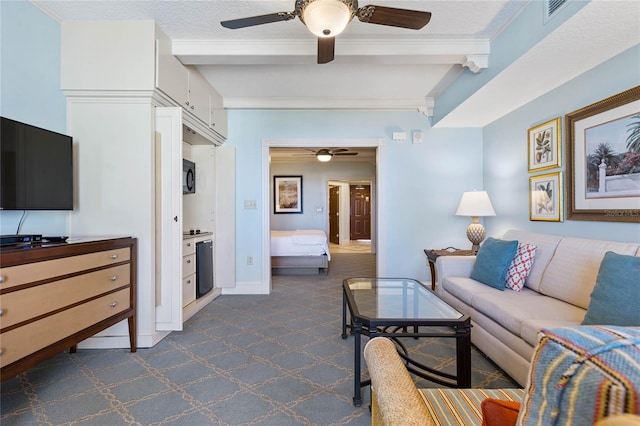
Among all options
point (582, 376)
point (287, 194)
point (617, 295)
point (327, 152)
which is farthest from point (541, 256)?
point (287, 194)

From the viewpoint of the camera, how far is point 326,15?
5.73ft

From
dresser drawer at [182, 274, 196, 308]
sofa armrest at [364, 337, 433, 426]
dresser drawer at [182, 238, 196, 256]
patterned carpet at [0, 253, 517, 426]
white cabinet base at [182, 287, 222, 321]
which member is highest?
dresser drawer at [182, 238, 196, 256]

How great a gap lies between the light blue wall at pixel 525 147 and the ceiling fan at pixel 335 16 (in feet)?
4.75

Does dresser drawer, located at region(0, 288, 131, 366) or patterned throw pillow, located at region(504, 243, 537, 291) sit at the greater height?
patterned throw pillow, located at region(504, 243, 537, 291)

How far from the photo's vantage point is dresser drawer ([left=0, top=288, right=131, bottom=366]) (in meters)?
1.50

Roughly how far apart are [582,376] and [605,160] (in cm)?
257

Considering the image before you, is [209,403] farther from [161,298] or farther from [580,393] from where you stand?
[580,393]

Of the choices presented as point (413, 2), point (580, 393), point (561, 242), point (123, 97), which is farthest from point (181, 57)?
point (561, 242)

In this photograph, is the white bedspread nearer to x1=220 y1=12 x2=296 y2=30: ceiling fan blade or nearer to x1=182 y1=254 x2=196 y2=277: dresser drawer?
x1=182 y1=254 x2=196 y2=277: dresser drawer

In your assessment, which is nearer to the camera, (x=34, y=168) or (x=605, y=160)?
(x=34, y=168)

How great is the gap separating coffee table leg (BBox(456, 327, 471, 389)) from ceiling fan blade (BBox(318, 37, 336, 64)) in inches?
75.9

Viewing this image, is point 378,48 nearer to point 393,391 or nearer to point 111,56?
point 111,56

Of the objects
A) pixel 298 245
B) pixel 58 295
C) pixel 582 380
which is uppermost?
pixel 582 380

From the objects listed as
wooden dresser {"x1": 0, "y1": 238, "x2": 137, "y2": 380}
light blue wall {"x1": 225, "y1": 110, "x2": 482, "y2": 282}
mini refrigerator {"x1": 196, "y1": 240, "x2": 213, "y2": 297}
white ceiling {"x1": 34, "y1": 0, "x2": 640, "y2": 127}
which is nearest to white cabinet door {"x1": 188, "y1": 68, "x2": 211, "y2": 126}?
white ceiling {"x1": 34, "y1": 0, "x2": 640, "y2": 127}
